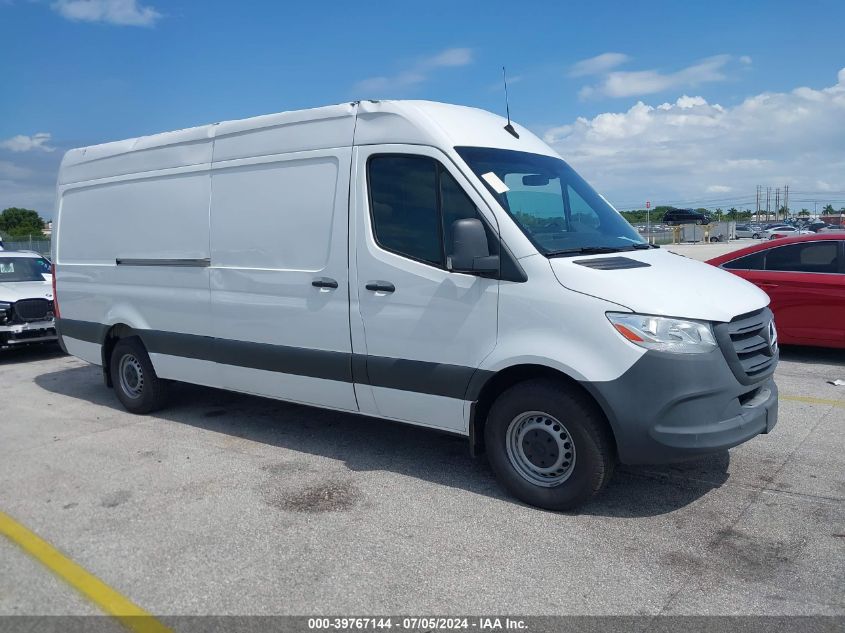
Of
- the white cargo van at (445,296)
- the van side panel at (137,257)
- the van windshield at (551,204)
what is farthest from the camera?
the van side panel at (137,257)

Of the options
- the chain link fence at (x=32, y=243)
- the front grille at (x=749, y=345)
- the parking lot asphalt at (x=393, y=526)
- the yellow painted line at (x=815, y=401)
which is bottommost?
the parking lot asphalt at (x=393, y=526)

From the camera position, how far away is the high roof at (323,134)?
16.2 ft

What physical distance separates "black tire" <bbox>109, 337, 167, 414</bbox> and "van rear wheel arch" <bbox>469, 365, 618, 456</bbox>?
3.65 m

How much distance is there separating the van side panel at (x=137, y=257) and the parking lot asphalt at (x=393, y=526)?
3.63ft

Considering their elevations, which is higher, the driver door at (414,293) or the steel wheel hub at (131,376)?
the driver door at (414,293)

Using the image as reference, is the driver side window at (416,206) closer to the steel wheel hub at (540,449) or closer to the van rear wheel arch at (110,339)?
the steel wheel hub at (540,449)

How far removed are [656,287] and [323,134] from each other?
268cm

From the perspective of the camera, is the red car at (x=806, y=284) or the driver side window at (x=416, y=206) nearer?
the driver side window at (x=416, y=206)

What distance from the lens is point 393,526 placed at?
432cm

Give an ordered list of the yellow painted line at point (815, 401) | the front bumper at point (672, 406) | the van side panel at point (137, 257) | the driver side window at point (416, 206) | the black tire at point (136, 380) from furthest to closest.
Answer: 1. the black tire at point (136, 380)
2. the yellow painted line at point (815, 401)
3. the van side panel at point (137, 257)
4. the driver side window at point (416, 206)
5. the front bumper at point (672, 406)

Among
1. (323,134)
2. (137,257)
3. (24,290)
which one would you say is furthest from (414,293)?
(24,290)

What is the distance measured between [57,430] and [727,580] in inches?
226

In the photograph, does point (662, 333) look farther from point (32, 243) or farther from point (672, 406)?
point (32, 243)

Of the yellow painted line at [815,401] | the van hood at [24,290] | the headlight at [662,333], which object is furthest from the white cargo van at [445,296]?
the van hood at [24,290]
